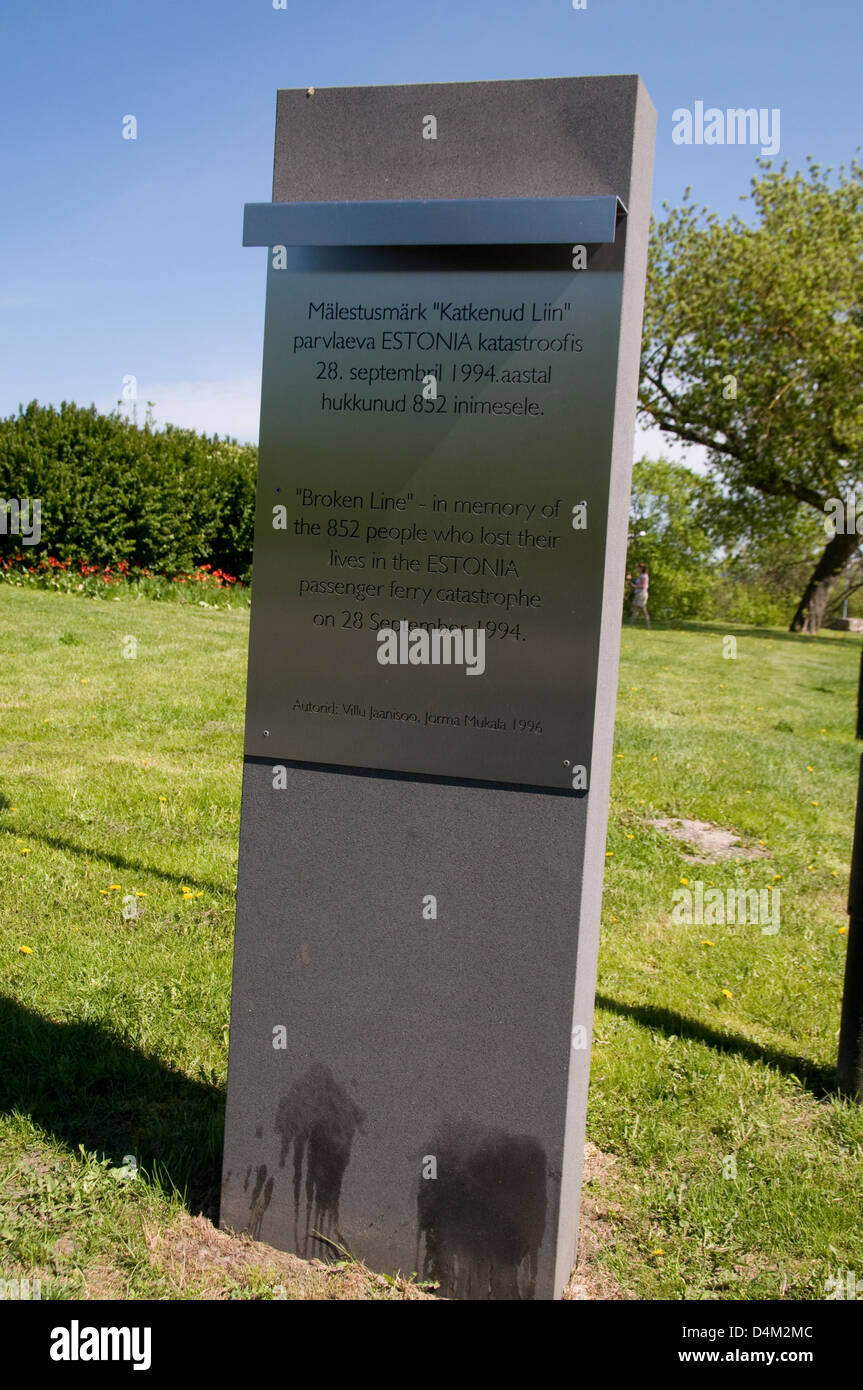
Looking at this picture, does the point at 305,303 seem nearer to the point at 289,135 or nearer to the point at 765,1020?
the point at 289,135

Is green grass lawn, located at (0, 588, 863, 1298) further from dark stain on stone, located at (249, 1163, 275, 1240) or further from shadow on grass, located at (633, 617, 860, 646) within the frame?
shadow on grass, located at (633, 617, 860, 646)

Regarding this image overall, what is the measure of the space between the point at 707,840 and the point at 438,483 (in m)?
4.76

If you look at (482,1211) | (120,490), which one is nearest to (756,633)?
(120,490)

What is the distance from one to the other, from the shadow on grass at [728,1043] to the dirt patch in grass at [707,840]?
6.63 ft

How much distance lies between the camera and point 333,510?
102 inches

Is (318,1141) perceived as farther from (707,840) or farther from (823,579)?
(823,579)

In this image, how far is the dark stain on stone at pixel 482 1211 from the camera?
2605 mm

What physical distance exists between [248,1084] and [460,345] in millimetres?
1892

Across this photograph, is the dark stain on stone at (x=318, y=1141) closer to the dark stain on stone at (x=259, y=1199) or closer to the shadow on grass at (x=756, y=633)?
the dark stain on stone at (x=259, y=1199)

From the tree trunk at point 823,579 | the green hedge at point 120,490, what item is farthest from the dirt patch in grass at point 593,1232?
the tree trunk at point 823,579

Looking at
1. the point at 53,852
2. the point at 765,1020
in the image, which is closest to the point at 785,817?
the point at 765,1020

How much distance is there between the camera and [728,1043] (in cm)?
409
